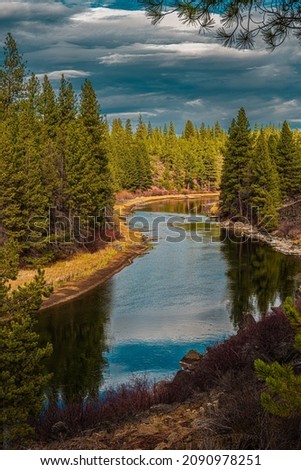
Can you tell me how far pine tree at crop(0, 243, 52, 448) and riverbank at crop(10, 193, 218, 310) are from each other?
694 inches

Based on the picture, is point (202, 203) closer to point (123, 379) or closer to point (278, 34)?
point (123, 379)

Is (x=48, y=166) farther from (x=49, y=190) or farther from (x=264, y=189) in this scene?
(x=264, y=189)

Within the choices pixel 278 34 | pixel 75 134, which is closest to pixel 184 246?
pixel 75 134

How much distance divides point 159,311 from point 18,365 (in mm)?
18244

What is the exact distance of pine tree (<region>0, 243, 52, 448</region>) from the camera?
12852 mm

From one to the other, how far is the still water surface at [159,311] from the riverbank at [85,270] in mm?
1084

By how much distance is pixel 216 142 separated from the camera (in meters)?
168

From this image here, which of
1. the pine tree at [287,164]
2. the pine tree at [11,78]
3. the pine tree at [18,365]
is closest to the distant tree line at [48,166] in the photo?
the pine tree at [11,78]

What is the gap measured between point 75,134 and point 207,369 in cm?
3302

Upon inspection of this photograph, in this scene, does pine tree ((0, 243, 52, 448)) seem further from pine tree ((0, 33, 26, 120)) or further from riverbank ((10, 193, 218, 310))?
pine tree ((0, 33, 26, 120))

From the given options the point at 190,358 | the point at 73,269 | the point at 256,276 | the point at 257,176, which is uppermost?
the point at 257,176

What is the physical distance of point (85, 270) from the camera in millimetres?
42812

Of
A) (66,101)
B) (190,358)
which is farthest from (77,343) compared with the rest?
(66,101)

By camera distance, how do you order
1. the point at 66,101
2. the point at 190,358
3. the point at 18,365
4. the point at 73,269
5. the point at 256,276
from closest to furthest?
the point at 18,365, the point at 190,358, the point at 256,276, the point at 73,269, the point at 66,101
